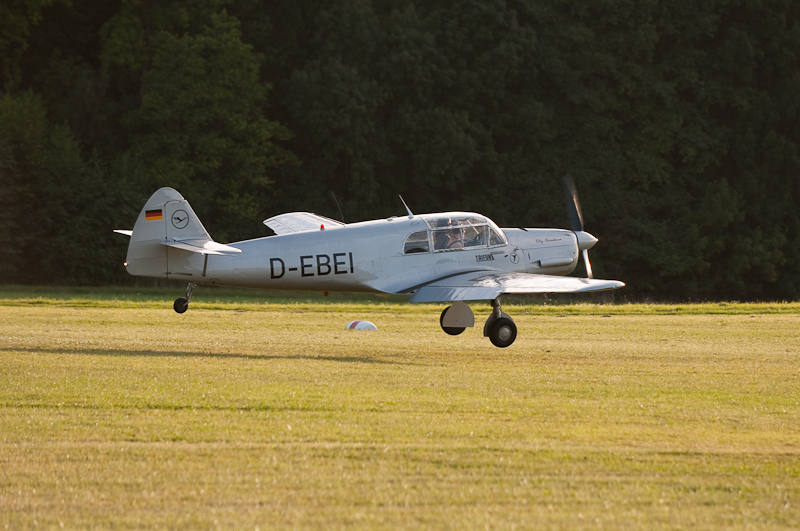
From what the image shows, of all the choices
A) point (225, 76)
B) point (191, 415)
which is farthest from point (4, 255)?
point (191, 415)

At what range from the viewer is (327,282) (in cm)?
1453

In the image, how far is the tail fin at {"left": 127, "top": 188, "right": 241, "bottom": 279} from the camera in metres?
13.5

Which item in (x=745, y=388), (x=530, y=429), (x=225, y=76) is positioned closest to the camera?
(x=530, y=429)

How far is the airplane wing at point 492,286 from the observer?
13062mm

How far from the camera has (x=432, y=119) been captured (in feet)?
138

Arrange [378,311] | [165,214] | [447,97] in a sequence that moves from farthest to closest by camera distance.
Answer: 1. [447,97]
2. [378,311]
3. [165,214]

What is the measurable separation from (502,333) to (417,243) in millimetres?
2243

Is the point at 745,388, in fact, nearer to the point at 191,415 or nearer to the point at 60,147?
the point at 191,415

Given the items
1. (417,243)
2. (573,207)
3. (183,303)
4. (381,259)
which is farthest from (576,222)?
(183,303)

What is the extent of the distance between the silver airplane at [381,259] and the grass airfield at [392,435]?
98cm

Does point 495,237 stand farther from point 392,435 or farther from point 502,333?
point 392,435

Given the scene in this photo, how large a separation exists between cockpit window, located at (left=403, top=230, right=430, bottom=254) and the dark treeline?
83.3 feet

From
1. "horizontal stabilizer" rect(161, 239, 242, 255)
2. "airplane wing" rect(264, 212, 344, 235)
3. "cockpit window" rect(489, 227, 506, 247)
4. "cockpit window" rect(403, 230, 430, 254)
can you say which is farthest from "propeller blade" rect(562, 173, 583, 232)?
"horizontal stabilizer" rect(161, 239, 242, 255)

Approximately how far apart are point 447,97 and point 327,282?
103ft
